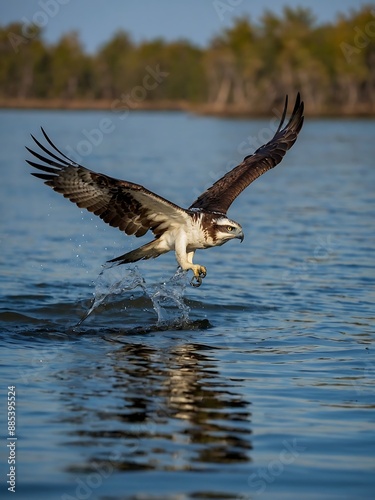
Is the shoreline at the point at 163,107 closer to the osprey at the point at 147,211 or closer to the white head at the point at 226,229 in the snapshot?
the osprey at the point at 147,211

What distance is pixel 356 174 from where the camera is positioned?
31.4 metres

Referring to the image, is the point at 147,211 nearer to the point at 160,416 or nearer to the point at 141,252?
the point at 141,252

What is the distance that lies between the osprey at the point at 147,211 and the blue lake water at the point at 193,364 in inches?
36.6

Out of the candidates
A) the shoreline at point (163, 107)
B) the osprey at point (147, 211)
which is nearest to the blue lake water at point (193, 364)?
the osprey at point (147, 211)

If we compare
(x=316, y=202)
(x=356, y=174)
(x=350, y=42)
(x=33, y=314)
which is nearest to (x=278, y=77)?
(x=350, y=42)

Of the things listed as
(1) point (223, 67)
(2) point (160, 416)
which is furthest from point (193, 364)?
(1) point (223, 67)

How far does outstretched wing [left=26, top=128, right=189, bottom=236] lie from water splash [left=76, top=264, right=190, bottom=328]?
100 cm

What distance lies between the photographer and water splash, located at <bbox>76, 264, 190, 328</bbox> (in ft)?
39.5

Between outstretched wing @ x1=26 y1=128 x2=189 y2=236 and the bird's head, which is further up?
outstretched wing @ x1=26 y1=128 x2=189 y2=236

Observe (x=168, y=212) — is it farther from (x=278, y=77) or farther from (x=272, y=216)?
(x=278, y=77)

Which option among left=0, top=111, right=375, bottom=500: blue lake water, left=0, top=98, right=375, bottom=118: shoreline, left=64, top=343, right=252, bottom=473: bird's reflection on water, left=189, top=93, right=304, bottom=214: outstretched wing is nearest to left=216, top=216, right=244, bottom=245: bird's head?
left=189, top=93, right=304, bottom=214: outstretched wing

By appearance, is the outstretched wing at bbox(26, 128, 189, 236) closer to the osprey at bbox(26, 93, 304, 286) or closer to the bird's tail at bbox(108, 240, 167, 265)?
the osprey at bbox(26, 93, 304, 286)

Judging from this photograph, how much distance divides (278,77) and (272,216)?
99742 mm

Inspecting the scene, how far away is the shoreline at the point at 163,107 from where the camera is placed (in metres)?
107
